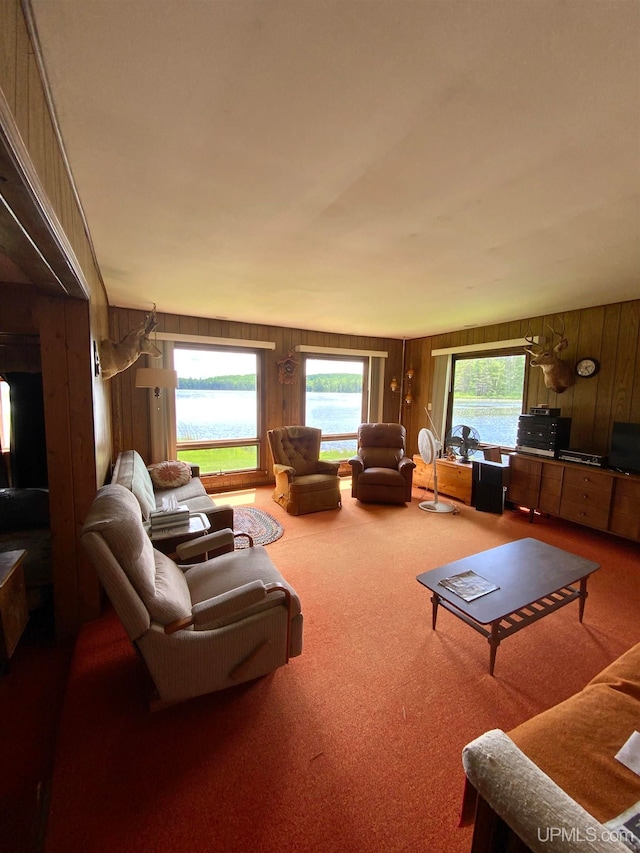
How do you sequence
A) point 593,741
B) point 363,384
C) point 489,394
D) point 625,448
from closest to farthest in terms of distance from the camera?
point 593,741
point 625,448
point 489,394
point 363,384

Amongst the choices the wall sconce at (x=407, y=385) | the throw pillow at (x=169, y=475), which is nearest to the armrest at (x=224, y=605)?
the throw pillow at (x=169, y=475)

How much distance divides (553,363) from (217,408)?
171 inches

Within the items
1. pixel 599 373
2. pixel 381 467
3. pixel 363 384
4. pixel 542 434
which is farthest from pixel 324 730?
pixel 363 384

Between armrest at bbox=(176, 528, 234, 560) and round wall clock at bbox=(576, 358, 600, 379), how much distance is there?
13.6ft

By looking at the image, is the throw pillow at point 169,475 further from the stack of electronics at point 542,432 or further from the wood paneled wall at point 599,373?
the wood paneled wall at point 599,373

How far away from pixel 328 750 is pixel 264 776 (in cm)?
27

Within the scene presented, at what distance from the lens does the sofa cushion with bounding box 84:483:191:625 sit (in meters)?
1.29

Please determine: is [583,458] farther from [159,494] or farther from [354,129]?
[159,494]

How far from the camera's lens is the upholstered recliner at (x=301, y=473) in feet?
13.3

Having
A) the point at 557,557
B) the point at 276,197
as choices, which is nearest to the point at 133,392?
the point at 276,197

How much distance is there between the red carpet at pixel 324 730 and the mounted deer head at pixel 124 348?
182 cm

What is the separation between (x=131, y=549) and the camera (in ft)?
4.35

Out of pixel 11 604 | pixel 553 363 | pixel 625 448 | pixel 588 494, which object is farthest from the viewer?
pixel 553 363

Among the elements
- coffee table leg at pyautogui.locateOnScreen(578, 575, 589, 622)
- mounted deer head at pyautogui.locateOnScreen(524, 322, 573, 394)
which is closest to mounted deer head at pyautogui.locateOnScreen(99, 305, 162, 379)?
coffee table leg at pyautogui.locateOnScreen(578, 575, 589, 622)
